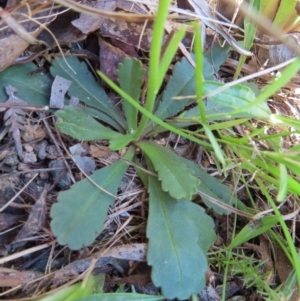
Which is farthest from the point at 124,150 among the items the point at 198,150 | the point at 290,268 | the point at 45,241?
the point at 290,268

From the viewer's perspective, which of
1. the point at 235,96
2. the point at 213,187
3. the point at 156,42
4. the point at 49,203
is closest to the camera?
the point at 156,42

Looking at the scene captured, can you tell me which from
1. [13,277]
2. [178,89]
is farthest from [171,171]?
[13,277]

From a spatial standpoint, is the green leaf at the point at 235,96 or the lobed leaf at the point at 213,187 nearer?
the green leaf at the point at 235,96

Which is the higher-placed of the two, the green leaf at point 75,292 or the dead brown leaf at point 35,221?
the dead brown leaf at point 35,221

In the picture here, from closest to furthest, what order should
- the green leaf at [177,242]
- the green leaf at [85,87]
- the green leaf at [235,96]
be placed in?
the green leaf at [235,96] < the green leaf at [177,242] < the green leaf at [85,87]

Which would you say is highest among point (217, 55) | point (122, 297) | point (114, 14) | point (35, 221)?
point (114, 14)

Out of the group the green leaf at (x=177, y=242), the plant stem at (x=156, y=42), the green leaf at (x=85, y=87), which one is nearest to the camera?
the plant stem at (x=156, y=42)

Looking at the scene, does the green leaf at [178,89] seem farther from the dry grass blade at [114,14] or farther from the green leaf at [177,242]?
the dry grass blade at [114,14]

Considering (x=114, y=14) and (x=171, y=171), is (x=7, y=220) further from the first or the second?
(x=114, y=14)

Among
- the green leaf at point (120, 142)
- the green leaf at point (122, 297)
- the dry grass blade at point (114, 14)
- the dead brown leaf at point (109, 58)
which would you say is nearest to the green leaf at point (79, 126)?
the green leaf at point (120, 142)
